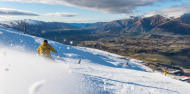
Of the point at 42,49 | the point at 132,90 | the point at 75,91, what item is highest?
the point at 42,49

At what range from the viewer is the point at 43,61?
8555 millimetres

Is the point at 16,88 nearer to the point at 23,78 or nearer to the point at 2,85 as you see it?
the point at 2,85

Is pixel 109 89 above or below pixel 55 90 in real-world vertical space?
below

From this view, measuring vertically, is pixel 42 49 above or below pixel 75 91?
above

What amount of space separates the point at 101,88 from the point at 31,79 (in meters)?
4.12

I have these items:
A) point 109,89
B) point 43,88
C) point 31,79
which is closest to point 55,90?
point 43,88

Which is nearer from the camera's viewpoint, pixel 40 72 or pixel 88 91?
pixel 88 91

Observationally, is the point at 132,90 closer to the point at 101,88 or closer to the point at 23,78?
the point at 101,88

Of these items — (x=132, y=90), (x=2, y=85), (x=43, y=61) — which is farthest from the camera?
(x=43, y=61)

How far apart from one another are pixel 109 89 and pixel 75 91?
7.11 feet

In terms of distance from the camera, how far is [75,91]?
5.56 metres

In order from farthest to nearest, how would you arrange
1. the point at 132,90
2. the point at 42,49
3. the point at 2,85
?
1. the point at 42,49
2. the point at 132,90
3. the point at 2,85

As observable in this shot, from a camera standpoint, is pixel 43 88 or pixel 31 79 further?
pixel 31 79

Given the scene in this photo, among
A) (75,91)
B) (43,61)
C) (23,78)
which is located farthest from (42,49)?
(75,91)
